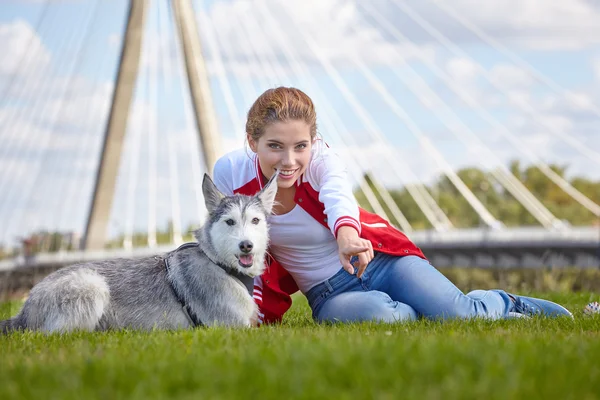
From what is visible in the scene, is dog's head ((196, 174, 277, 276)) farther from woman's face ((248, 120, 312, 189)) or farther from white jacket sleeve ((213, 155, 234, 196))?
white jacket sleeve ((213, 155, 234, 196))

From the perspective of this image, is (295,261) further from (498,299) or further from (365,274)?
(498,299)

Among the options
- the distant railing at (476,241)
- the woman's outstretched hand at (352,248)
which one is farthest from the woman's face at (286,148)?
the distant railing at (476,241)

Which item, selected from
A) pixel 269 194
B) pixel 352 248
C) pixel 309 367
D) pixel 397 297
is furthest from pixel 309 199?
pixel 309 367

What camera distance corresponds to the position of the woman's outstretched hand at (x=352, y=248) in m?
4.77

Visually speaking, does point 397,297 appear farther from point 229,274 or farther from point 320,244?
point 229,274

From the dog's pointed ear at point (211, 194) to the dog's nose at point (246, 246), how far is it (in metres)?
0.37

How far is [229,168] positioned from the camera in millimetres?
5680

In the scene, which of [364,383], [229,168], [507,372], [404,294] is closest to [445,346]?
[507,372]

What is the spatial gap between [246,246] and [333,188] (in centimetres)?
86

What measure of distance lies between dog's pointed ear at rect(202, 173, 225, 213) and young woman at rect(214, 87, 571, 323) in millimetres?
472

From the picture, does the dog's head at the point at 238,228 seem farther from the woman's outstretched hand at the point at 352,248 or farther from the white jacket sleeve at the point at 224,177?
the white jacket sleeve at the point at 224,177

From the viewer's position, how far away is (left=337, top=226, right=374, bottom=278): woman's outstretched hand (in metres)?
4.77

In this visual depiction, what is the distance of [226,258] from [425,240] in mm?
23068

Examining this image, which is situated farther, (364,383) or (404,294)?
(404,294)
